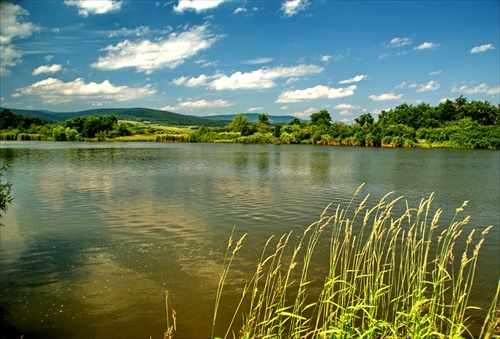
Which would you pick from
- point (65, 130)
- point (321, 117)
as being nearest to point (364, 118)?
point (321, 117)

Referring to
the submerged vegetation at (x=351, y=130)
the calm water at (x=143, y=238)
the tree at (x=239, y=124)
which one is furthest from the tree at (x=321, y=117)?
the calm water at (x=143, y=238)

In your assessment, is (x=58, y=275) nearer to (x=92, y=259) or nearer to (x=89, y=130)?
(x=92, y=259)

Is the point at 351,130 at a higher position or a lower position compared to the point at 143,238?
higher

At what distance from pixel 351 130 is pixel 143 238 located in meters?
107

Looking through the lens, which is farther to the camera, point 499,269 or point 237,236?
point 237,236

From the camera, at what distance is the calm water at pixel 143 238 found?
8234mm

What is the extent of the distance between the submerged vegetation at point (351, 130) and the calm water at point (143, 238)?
76.8m

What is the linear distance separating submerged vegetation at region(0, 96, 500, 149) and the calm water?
7679 centimetres

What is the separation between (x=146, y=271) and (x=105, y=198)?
12551mm

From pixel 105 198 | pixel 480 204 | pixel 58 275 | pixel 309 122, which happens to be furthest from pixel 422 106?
pixel 58 275

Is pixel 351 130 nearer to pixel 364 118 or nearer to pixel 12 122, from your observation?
pixel 364 118

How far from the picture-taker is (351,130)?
113 meters

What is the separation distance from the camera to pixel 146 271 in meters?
10.6

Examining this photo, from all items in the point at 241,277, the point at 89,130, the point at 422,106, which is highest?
the point at 422,106
